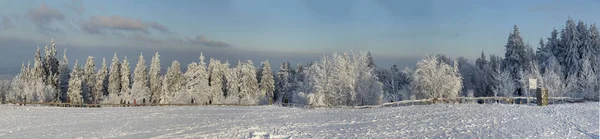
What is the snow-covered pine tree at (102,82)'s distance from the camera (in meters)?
77.2

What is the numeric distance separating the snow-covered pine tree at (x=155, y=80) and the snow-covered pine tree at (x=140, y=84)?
97cm

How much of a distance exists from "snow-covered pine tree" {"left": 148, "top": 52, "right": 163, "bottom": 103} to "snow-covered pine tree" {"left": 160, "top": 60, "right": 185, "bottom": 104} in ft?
6.81

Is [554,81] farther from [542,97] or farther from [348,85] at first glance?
[542,97]

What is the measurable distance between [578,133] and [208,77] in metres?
69.1

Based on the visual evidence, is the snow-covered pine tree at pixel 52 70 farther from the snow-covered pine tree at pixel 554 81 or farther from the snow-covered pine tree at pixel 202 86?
the snow-covered pine tree at pixel 554 81

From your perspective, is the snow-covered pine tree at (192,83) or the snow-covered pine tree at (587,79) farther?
the snow-covered pine tree at (192,83)

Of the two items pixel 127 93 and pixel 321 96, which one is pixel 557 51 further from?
pixel 127 93

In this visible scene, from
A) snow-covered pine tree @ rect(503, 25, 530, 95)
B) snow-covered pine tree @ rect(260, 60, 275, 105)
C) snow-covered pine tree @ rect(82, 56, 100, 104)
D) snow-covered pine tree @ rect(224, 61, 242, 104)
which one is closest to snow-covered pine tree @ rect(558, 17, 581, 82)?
snow-covered pine tree @ rect(503, 25, 530, 95)

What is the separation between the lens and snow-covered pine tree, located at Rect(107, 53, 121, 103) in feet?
249

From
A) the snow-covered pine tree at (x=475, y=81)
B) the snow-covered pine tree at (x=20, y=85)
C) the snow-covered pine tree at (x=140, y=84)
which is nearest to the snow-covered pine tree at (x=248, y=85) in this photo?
the snow-covered pine tree at (x=140, y=84)

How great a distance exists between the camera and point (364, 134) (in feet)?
52.0

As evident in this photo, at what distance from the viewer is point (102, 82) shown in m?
77.6

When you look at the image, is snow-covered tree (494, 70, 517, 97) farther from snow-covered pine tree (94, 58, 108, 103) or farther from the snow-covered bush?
snow-covered pine tree (94, 58, 108, 103)

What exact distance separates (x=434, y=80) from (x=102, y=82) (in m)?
58.1
